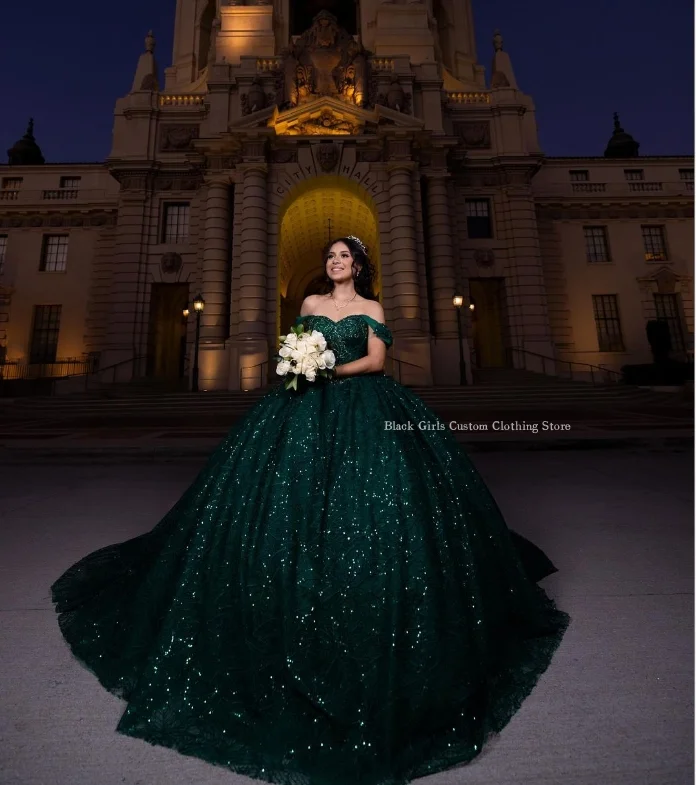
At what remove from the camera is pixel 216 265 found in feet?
60.3

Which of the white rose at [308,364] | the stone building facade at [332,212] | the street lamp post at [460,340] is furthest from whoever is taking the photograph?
the stone building facade at [332,212]

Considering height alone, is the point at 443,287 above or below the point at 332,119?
below

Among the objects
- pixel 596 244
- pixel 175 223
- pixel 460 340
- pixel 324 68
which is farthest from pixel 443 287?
pixel 175 223

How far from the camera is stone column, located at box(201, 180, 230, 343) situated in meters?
17.9

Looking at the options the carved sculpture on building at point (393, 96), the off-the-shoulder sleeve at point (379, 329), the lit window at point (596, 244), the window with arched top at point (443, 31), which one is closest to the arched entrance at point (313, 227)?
the carved sculpture on building at point (393, 96)

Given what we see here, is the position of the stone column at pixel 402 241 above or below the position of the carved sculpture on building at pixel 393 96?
below

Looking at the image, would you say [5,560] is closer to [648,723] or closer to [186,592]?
[186,592]

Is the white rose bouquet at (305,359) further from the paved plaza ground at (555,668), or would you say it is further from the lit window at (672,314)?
the lit window at (672,314)

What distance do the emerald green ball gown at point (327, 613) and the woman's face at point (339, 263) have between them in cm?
75

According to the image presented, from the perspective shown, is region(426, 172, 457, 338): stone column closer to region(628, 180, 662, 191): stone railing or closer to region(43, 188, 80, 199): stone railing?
region(628, 180, 662, 191): stone railing

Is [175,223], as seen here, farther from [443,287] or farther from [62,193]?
[443,287]

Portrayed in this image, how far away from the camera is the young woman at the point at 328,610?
135 centimetres

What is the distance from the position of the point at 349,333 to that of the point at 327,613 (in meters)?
1.39

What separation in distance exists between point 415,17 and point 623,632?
2961cm
